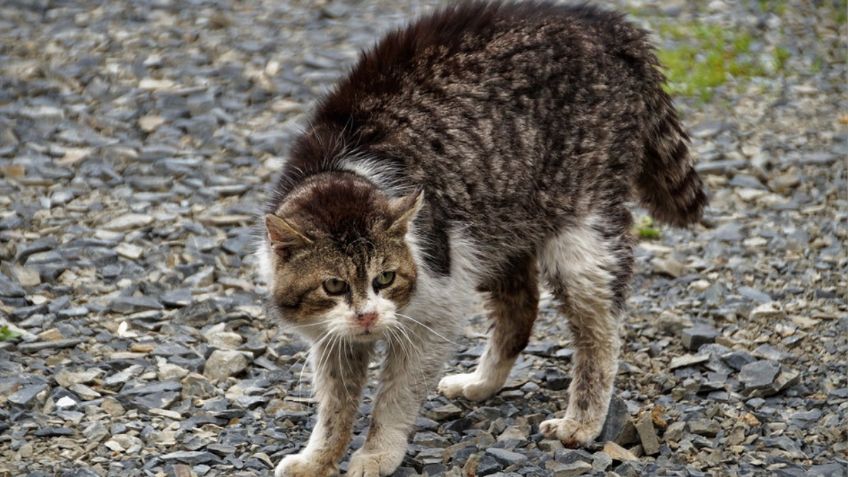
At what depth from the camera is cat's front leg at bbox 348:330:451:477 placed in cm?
545

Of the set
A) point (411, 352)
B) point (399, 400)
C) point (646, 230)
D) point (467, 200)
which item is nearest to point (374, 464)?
point (399, 400)

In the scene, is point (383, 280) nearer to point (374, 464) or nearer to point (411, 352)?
point (411, 352)

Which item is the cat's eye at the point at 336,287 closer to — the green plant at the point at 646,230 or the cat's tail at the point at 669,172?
the cat's tail at the point at 669,172

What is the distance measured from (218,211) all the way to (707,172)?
3.79m

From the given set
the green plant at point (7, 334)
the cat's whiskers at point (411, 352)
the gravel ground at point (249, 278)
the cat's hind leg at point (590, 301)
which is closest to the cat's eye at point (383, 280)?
the cat's whiskers at point (411, 352)

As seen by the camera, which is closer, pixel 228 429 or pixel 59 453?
pixel 59 453

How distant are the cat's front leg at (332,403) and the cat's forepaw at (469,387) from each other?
89 cm

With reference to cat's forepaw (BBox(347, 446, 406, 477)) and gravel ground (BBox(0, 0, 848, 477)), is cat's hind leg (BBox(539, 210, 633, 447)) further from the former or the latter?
cat's forepaw (BBox(347, 446, 406, 477))

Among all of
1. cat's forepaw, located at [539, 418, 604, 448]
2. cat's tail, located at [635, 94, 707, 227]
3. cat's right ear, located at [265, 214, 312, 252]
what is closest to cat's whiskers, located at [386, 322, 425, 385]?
cat's right ear, located at [265, 214, 312, 252]

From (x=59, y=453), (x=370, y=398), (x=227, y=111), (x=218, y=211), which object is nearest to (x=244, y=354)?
(x=370, y=398)

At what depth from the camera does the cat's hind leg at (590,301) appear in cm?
589

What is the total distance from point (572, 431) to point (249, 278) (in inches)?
100

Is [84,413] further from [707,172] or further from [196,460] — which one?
[707,172]

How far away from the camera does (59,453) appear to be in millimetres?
5367
